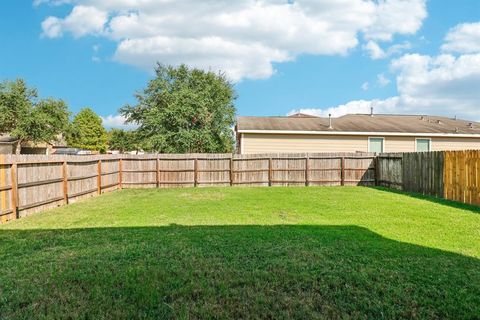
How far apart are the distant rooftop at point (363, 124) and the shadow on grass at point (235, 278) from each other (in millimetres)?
13890

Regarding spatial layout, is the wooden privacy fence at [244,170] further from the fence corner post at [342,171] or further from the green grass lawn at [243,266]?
the green grass lawn at [243,266]

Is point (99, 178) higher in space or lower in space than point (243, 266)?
higher

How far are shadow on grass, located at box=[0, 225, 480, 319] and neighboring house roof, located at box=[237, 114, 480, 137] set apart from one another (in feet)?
44.7

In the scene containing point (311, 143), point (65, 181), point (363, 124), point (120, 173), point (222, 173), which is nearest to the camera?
point (65, 181)

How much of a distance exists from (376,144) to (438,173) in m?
7.89

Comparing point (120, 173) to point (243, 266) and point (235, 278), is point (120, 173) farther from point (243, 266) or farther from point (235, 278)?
point (235, 278)

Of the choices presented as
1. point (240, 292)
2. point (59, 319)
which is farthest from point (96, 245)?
point (240, 292)

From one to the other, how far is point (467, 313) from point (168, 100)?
73.9 ft

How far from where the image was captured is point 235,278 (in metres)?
3.92

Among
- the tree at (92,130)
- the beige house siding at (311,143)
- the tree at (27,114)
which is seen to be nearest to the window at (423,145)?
the beige house siding at (311,143)

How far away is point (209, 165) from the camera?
1670cm

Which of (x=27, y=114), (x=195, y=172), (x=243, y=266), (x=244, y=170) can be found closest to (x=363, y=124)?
(x=244, y=170)

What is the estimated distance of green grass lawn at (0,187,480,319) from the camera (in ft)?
10.6

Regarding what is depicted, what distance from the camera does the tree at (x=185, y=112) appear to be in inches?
879
